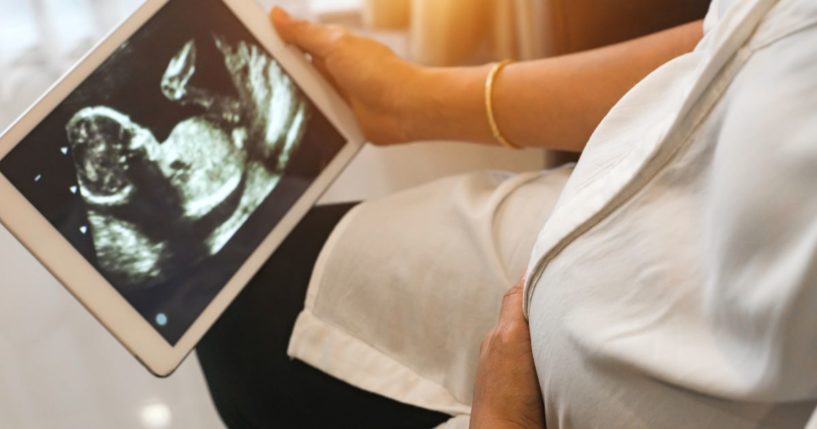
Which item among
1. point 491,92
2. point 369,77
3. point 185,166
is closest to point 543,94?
point 491,92

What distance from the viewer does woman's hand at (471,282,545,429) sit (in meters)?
0.53

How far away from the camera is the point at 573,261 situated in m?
0.47

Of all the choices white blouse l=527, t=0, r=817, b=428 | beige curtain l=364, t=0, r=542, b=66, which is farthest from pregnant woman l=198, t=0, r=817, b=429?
beige curtain l=364, t=0, r=542, b=66

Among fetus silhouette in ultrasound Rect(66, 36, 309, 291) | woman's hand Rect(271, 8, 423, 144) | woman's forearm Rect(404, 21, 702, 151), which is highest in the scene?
fetus silhouette in ultrasound Rect(66, 36, 309, 291)

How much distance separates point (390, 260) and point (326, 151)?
16 centimetres

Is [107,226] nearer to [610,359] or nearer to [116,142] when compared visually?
[116,142]

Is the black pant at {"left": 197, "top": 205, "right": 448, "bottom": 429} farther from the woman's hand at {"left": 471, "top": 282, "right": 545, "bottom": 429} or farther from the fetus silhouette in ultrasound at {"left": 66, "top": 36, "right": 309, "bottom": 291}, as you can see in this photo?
the woman's hand at {"left": 471, "top": 282, "right": 545, "bottom": 429}

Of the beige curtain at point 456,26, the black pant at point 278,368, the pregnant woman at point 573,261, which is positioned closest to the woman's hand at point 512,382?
the pregnant woman at point 573,261

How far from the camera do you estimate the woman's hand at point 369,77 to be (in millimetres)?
833

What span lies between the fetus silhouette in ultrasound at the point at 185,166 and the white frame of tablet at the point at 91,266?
0.06 ft

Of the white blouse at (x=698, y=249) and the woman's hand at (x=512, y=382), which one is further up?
the white blouse at (x=698, y=249)

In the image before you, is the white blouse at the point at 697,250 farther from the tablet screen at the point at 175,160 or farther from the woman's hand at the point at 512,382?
the tablet screen at the point at 175,160

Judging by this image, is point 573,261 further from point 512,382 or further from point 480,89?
point 480,89

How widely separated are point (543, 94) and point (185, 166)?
1.04 ft
